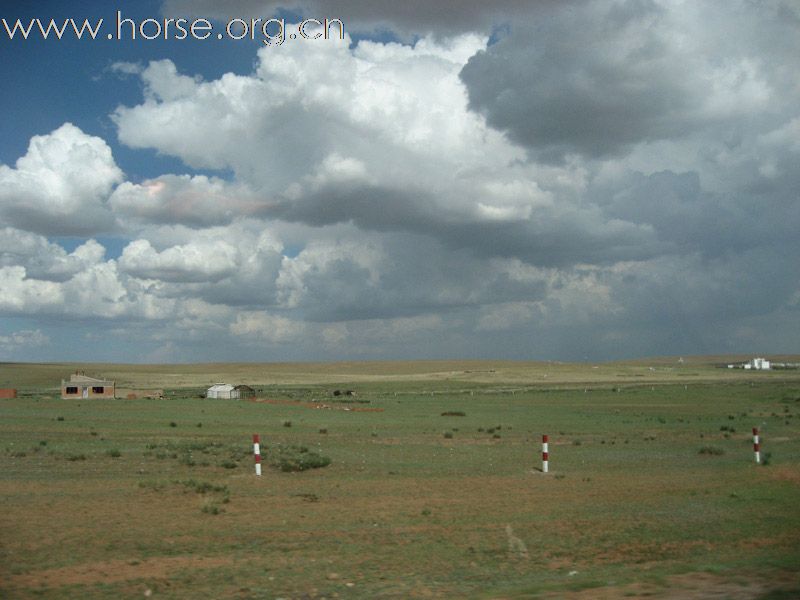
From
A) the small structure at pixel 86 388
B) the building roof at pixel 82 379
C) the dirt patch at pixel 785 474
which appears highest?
the building roof at pixel 82 379

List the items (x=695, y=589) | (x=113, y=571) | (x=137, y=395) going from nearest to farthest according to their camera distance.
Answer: (x=695, y=589) < (x=113, y=571) < (x=137, y=395)

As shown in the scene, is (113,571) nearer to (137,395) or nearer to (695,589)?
(695,589)

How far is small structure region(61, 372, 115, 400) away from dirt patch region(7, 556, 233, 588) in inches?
3040

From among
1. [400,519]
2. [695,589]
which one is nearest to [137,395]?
[400,519]

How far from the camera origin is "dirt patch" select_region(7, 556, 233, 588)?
11.1 m

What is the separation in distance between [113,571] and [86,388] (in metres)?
78.8

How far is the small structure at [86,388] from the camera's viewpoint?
84.1m

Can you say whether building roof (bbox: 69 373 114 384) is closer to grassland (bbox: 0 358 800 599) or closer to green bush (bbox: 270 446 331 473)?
grassland (bbox: 0 358 800 599)

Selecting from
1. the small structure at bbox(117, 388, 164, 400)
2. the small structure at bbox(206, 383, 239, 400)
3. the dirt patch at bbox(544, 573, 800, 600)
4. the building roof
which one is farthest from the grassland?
the building roof

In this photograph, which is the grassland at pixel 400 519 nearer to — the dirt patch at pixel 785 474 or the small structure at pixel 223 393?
the dirt patch at pixel 785 474

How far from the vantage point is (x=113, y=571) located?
11781 millimetres

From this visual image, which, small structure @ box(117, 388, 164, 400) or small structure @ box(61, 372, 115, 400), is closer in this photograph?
small structure @ box(61, 372, 115, 400)

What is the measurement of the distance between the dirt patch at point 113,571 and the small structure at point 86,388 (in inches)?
3040

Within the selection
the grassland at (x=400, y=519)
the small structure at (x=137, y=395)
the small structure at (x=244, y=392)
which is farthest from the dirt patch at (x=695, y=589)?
the small structure at (x=244, y=392)
